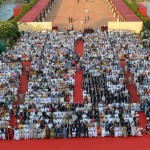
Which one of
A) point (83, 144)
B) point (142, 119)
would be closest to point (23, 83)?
point (83, 144)

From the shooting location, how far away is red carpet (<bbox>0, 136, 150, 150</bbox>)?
15.9 m

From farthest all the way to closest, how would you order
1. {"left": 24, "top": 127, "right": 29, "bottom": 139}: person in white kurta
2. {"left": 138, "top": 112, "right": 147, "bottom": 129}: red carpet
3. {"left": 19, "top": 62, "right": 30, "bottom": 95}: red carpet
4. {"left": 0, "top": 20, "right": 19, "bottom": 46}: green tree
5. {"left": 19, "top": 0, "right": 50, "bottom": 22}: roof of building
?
{"left": 19, "top": 0, "right": 50, "bottom": 22}: roof of building, {"left": 0, "top": 20, "right": 19, "bottom": 46}: green tree, {"left": 19, "top": 62, "right": 30, "bottom": 95}: red carpet, {"left": 138, "top": 112, "right": 147, "bottom": 129}: red carpet, {"left": 24, "top": 127, "right": 29, "bottom": 139}: person in white kurta

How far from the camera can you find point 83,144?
53.0 ft

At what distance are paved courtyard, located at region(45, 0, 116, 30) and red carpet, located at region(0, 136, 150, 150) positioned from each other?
69.4 ft

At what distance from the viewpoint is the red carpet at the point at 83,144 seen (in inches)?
627

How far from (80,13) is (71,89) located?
79.6 ft

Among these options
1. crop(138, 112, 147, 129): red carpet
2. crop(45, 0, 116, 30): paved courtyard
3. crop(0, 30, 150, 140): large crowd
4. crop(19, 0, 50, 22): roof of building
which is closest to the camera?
crop(0, 30, 150, 140): large crowd

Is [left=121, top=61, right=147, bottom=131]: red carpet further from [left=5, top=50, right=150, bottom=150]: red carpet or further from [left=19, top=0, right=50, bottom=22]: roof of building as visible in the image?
[left=19, top=0, right=50, bottom=22]: roof of building

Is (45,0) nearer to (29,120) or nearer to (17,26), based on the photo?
(17,26)

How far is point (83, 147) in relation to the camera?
52.3ft

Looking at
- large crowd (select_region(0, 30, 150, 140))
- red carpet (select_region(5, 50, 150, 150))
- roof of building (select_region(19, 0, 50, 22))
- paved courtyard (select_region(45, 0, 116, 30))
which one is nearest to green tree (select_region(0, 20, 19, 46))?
large crowd (select_region(0, 30, 150, 140))

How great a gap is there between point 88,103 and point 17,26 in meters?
17.4

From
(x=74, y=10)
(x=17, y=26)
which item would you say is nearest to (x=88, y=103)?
(x=17, y=26)

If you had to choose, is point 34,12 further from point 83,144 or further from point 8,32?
point 83,144
